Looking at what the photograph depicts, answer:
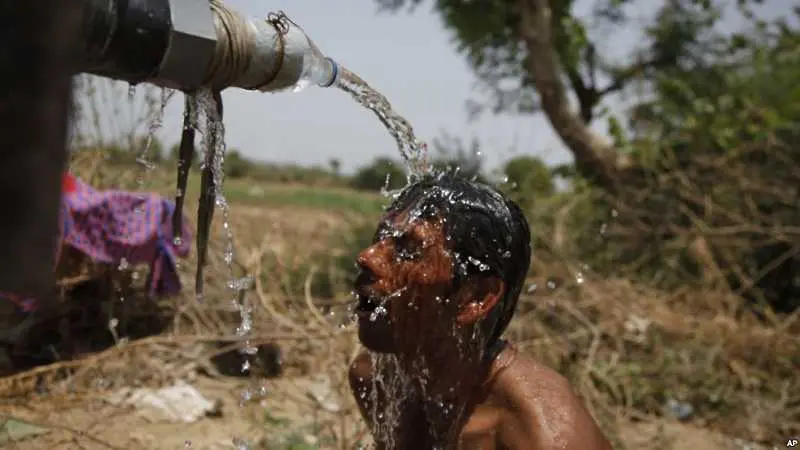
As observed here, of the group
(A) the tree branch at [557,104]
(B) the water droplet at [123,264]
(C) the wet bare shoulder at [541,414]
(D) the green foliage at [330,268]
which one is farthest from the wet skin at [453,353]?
(A) the tree branch at [557,104]

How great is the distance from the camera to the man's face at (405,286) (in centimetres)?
193

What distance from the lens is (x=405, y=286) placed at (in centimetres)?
192

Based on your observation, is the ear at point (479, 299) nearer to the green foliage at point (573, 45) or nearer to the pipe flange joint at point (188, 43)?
the pipe flange joint at point (188, 43)

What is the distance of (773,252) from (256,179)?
2132 centimetres

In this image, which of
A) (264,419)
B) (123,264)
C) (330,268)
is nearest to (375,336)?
(264,419)

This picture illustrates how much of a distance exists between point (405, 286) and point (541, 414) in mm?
418

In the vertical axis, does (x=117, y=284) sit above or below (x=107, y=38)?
below

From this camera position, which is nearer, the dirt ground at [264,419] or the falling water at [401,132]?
the falling water at [401,132]

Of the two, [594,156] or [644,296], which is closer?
[644,296]

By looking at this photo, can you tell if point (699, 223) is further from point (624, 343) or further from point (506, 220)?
point (506, 220)

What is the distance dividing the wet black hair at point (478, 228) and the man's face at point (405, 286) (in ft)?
0.09

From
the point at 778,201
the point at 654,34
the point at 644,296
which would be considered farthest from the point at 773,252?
the point at 654,34

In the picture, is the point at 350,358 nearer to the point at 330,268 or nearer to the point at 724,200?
the point at 330,268

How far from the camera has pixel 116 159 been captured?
565cm
